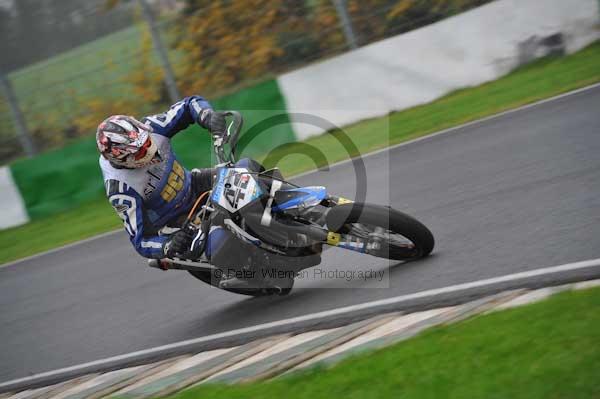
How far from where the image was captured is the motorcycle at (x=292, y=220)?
5711 mm

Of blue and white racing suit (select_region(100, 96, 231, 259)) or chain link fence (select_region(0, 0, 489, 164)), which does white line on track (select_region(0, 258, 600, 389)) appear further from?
chain link fence (select_region(0, 0, 489, 164))

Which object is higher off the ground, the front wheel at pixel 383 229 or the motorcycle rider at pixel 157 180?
the motorcycle rider at pixel 157 180

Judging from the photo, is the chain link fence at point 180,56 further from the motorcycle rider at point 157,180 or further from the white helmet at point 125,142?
the white helmet at point 125,142

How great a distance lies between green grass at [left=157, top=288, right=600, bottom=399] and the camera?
11.7 ft

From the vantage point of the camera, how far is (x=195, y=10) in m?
14.3

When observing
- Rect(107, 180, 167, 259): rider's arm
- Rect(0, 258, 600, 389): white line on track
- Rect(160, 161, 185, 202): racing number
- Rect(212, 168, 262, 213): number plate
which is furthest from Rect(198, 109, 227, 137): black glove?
Rect(0, 258, 600, 389): white line on track

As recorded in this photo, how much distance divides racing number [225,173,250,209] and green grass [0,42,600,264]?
5707mm

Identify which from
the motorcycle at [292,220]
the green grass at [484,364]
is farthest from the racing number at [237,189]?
the green grass at [484,364]

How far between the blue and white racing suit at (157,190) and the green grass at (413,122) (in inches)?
195

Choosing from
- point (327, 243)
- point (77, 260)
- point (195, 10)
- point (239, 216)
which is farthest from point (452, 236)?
point (195, 10)

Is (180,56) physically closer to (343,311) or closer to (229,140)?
(229,140)

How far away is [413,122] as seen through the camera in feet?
39.9

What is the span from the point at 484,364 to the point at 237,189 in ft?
8.37

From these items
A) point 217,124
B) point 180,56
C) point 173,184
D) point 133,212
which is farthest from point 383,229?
point 180,56
